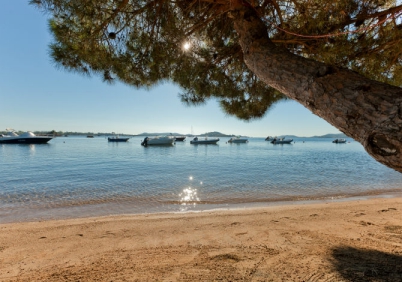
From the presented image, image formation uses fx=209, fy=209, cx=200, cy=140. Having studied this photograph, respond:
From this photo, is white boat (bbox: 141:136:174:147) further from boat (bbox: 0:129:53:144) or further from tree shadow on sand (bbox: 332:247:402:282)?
tree shadow on sand (bbox: 332:247:402:282)

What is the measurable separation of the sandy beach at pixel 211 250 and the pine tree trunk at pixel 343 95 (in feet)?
4.91

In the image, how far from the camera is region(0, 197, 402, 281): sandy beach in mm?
2039

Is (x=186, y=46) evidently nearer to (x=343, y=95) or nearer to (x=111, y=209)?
(x=343, y=95)

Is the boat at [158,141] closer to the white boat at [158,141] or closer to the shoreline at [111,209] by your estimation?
the white boat at [158,141]

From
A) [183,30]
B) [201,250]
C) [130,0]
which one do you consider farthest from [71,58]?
[201,250]

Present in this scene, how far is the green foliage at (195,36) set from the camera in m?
2.48

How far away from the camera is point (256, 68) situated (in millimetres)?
1928

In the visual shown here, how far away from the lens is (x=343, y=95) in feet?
4.20

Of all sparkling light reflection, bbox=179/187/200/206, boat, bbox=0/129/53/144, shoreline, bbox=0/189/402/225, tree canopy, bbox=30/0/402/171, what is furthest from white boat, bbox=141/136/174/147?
tree canopy, bbox=30/0/402/171

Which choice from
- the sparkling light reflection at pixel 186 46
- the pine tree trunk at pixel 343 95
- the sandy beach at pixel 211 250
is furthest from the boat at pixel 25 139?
the pine tree trunk at pixel 343 95

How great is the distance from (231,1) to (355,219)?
4339 mm

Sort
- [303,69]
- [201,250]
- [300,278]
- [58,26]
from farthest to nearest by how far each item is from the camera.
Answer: [201,250]
[58,26]
[300,278]
[303,69]

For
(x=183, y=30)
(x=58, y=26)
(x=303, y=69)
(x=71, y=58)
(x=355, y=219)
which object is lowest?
(x=355, y=219)

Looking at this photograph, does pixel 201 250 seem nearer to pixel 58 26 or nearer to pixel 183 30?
pixel 183 30
